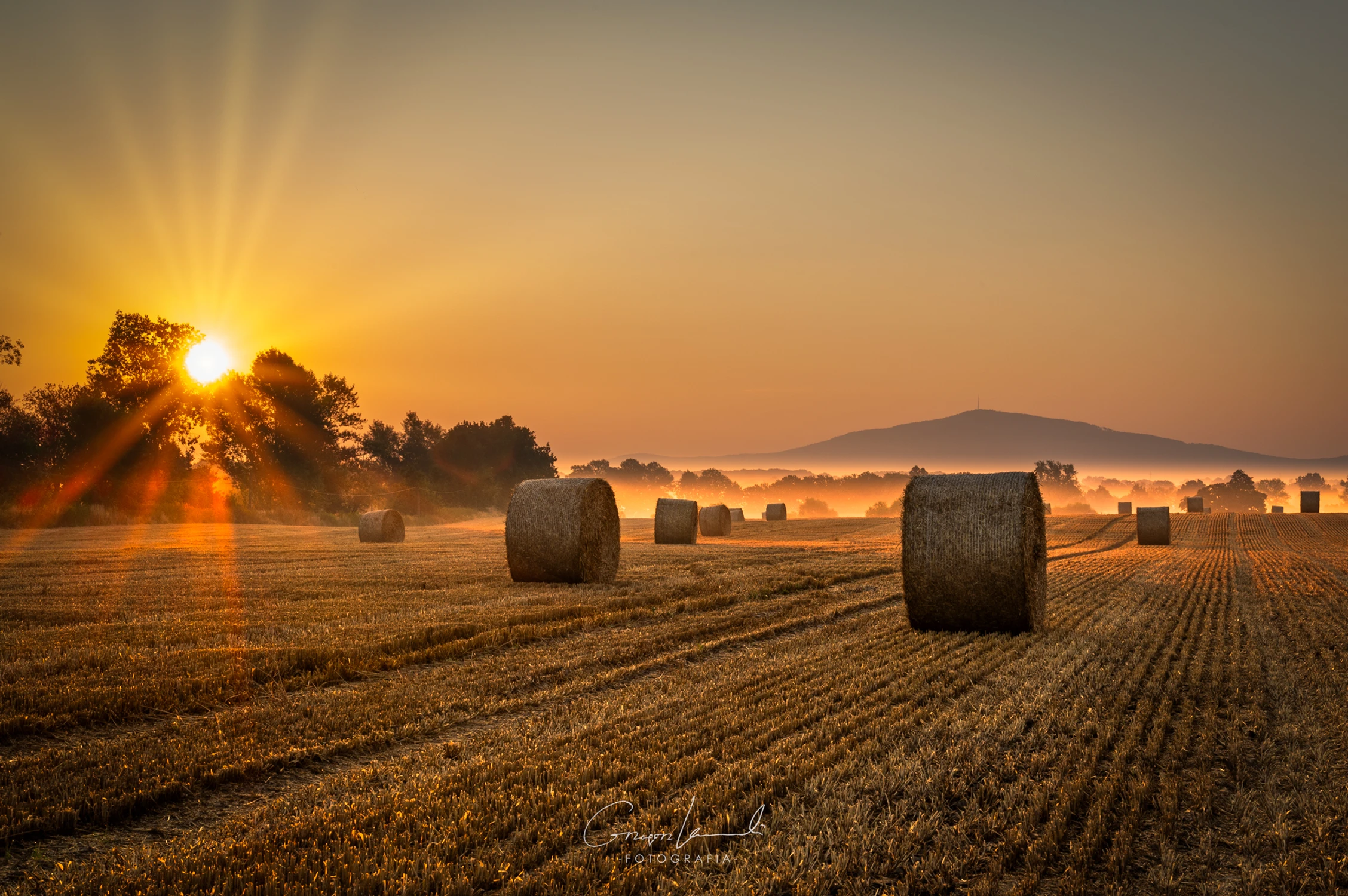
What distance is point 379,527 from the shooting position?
32562 millimetres

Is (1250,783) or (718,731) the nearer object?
(1250,783)

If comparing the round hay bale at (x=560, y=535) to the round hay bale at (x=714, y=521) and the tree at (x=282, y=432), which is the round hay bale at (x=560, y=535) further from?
the tree at (x=282, y=432)

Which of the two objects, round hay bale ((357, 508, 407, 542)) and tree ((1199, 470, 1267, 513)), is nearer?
round hay bale ((357, 508, 407, 542))

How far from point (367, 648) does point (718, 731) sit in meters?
4.83

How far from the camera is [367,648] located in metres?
9.02

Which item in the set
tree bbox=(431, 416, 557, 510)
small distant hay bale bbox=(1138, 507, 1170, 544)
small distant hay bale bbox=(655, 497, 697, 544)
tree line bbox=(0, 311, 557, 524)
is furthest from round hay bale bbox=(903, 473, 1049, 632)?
tree bbox=(431, 416, 557, 510)

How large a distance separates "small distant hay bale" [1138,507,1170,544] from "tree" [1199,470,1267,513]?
108m

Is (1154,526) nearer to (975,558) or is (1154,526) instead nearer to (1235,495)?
(975,558)

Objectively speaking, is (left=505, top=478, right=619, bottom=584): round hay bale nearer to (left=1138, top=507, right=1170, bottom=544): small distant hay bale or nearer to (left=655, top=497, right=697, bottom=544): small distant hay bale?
(left=655, top=497, right=697, bottom=544): small distant hay bale

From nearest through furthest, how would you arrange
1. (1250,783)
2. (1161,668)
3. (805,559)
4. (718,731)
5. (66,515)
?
(1250,783)
(718,731)
(1161,668)
(805,559)
(66,515)

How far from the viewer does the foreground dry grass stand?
13.5 feet

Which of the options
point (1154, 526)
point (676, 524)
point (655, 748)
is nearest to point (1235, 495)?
point (1154, 526)

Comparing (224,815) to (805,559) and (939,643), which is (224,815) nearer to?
(939,643)

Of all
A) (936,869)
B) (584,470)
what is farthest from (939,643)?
(584,470)
